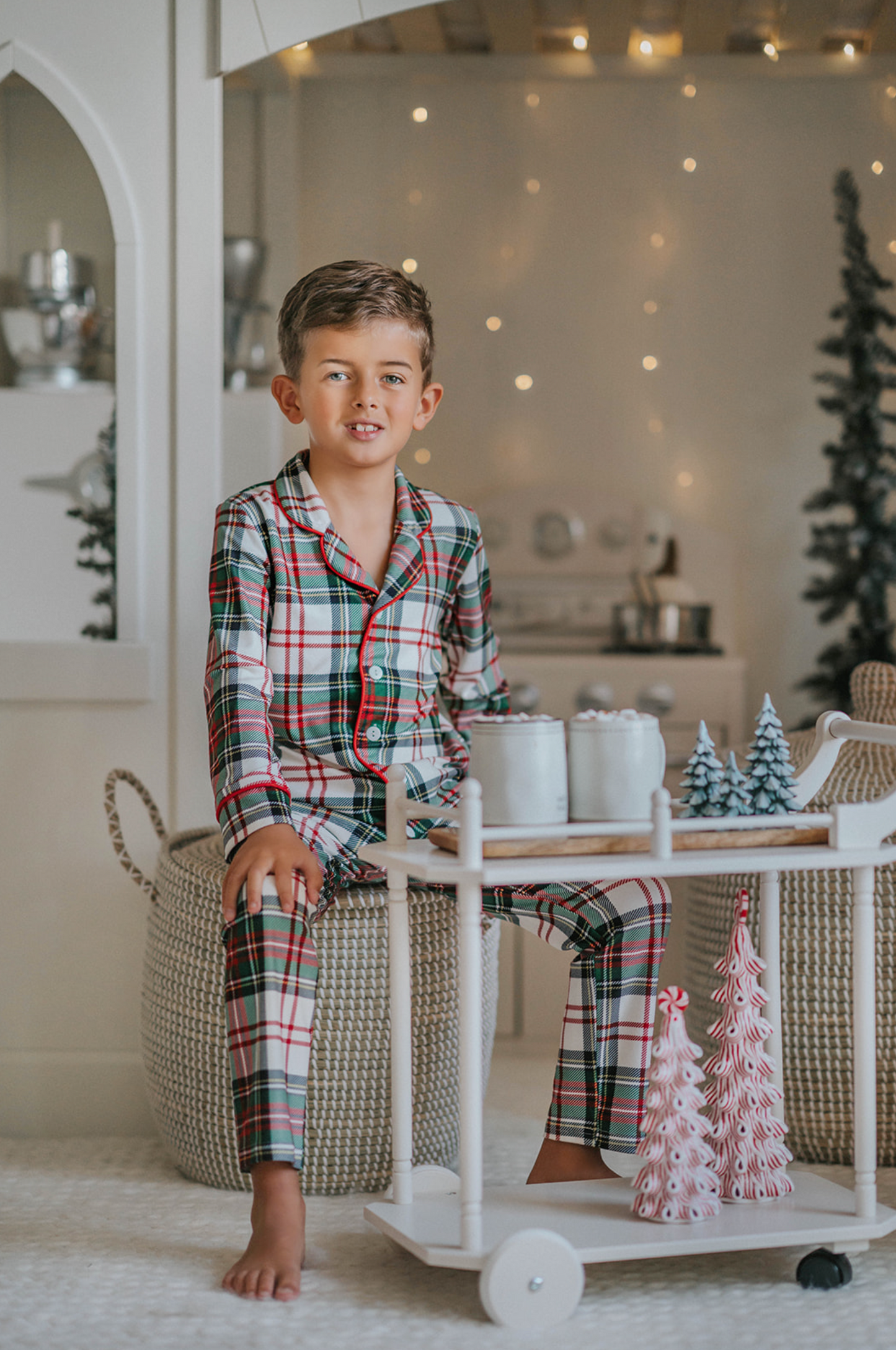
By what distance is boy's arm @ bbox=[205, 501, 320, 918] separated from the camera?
4.40ft

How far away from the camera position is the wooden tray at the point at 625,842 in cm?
121

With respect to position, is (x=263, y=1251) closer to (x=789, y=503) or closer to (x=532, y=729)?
(x=532, y=729)

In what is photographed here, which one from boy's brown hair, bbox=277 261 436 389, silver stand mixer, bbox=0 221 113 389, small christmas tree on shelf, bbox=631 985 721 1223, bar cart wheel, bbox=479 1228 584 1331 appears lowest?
bar cart wheel, bbox=479 1228 584 1331

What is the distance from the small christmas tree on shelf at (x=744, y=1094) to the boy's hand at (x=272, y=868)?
16.8 inches

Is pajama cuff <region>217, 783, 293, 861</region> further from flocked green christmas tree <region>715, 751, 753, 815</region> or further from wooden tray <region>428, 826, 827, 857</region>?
flocked green christmas tree <region>715, 751, 753, 815</region>

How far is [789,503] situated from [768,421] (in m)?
0.21

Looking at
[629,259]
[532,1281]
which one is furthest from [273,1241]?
[629,259]

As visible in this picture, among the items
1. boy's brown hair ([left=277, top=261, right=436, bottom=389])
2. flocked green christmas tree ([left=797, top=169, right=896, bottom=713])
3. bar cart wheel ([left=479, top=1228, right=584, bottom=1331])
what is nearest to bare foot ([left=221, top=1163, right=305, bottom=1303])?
bar cart wheel ([left=479, top=1228, right=584, bottom=1331])

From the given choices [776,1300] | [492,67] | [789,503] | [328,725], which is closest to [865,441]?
[789,503]

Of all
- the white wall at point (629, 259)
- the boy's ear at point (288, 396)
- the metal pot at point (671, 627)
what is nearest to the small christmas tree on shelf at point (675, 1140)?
the boy's ear at point (288, 396)

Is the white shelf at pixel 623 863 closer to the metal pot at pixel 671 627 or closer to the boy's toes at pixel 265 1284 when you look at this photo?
the boy's toes at pixel 265 1284

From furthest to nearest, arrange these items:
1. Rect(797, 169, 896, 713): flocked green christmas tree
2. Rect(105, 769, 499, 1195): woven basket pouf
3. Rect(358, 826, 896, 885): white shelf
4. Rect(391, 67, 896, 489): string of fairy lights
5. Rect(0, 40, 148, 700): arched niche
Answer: Rect(391, 67, 896, 489): string of fairy lights, Rect(797, 169, 896, 713): flocked green christmas tree, Rect(0, 40, 148, 700): arched niche, Rect(105, 769, 499, 1195): woven basket pouf, Rect(358, 826, 896, 885): white shelf

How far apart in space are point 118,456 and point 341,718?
65 centimetres

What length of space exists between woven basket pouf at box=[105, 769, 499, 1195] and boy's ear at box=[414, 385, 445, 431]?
1.89ft
